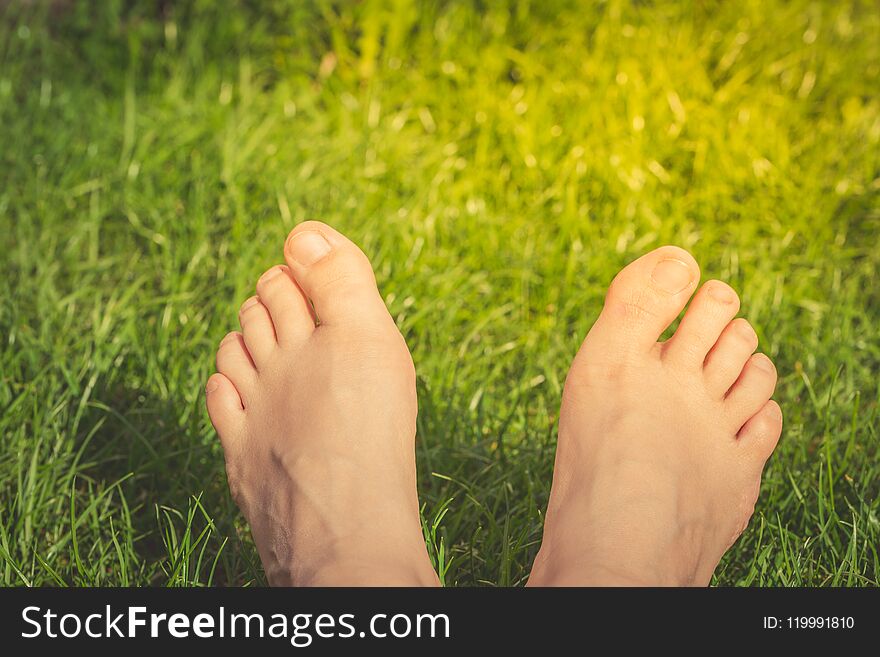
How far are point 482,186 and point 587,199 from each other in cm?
28

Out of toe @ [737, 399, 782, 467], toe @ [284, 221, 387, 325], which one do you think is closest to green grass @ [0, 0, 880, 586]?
toe @ [737, 399, 782, 467]

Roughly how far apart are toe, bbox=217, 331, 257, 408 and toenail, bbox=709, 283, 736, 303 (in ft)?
2.85

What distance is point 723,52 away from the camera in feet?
9.86

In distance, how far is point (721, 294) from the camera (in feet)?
5.97

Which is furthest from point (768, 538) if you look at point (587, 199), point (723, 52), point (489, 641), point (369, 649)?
point (723, 52)

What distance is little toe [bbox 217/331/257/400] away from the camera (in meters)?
1.77

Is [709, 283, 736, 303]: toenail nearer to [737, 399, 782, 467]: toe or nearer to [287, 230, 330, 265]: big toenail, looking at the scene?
[737, 399, 782, 467]: toe

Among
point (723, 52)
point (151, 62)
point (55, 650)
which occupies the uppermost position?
point (723, 52)

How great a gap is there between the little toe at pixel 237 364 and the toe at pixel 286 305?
0.26 feet

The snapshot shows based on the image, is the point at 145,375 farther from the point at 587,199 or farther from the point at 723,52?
the point at 723,52

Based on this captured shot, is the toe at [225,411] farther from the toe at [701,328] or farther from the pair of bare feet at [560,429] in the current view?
the toe at [701,328]

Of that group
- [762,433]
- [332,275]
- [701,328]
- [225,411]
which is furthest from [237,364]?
[762,433]

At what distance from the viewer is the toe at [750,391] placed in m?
1.77

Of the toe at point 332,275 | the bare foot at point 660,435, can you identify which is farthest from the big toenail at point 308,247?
the bare foot at point 660,435
